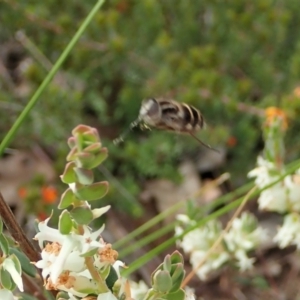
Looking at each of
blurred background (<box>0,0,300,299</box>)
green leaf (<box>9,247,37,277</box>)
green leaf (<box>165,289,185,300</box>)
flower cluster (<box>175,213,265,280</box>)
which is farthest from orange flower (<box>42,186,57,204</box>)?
green leaf (<box>165,289,185,300</box>)

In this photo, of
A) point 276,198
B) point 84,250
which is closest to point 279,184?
point 276,198

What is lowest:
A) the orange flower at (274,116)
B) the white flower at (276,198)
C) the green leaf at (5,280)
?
the white flower at (276,198)

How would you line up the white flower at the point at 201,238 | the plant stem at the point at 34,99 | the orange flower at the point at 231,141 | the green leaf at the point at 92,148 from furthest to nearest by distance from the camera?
the orange flower at the point at 231,141
the white flower at the point at 201,238
the plant stem at the point at 34,99
the green leaf at the point at 92,148

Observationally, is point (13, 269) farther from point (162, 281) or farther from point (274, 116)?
point (274, 116)

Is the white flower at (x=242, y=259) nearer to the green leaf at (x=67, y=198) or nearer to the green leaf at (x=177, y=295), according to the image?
the green leaf at (x=177, y=295)

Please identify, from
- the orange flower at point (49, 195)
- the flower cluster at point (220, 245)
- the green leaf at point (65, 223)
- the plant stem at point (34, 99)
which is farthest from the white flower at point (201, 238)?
the green leaf at point (65, 223)

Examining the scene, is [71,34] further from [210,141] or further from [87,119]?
[210,141]

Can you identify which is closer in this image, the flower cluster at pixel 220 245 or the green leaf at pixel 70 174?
the green leaf at pixel 70 174
